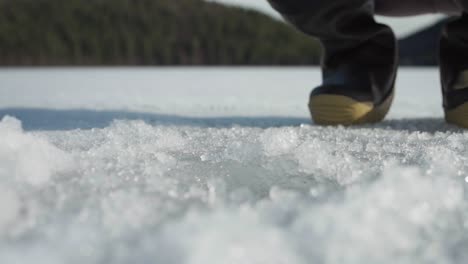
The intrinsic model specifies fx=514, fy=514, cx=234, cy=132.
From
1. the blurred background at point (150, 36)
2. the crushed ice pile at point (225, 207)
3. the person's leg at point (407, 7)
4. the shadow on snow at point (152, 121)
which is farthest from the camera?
the blurred background at point (150, 36)

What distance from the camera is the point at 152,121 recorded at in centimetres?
77

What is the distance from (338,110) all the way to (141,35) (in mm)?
14185

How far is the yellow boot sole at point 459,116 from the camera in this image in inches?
27.9

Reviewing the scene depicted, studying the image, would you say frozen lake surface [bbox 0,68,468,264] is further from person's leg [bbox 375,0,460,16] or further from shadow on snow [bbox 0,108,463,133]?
person's leg [bbox 375,0,460,16]

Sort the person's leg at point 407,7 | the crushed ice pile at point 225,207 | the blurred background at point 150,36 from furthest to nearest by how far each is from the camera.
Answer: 1. the blurred background at point 150,36
2. the person's leg at point 407,7
3. the crushed ice pile at point 225,207

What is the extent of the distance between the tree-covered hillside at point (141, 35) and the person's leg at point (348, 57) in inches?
434

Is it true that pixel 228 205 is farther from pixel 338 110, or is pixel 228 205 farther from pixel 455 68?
pixel 455 68

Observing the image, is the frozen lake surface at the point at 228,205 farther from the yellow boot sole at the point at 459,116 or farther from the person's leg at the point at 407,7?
the person's leg at the point at 407,7

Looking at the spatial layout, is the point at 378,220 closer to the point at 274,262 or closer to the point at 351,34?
the point at 274,262

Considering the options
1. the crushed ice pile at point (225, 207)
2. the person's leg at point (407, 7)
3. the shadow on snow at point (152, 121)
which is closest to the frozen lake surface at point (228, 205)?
the crushed ice pile at point (225, 207)

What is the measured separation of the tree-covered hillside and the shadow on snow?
10805 millimetres

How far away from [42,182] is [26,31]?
1320 cm

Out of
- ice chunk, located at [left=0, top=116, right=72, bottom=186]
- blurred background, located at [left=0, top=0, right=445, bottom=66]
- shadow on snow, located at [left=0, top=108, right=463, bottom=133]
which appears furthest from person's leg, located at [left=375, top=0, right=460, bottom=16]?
blurred background, located at [left=0, top=0, right=445, bottom=66]

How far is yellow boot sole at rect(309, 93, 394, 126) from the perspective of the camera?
0.75 metres
